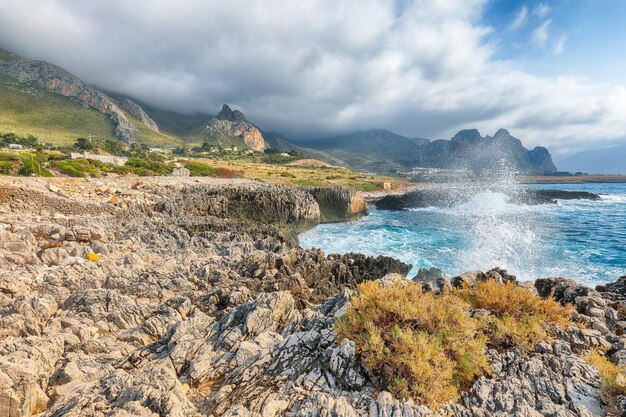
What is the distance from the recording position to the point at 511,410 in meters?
5.37

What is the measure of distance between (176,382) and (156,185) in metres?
42.6

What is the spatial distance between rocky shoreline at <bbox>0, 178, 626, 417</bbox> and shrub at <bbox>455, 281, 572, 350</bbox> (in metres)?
0.32

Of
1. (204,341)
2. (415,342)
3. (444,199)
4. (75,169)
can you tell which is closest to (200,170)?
(75,169)

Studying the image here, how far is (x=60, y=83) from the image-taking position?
145 meters

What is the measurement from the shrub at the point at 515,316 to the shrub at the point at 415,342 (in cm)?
52

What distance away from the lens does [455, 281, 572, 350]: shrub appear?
22.9ft

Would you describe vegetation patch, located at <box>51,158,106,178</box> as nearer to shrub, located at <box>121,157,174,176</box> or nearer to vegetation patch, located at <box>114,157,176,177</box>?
vegetation patch, located at <box>114,157,176,177</box>

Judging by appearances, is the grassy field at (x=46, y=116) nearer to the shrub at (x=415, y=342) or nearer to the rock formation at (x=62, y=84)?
the rock formation at (x=62, y=84)

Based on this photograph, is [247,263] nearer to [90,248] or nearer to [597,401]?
[90,248]

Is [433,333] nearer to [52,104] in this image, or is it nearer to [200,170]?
[200,170]

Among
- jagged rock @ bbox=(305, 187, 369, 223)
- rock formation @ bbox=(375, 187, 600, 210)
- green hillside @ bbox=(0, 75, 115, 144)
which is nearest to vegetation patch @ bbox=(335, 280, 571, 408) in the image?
jagged rock @ bbox=(305, 187, 369, 223)

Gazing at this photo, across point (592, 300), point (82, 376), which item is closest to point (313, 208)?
point (592, 300)

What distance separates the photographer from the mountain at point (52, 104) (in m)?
107

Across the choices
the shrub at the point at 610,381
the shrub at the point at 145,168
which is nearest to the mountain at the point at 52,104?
the shrub at the point at 145,168
